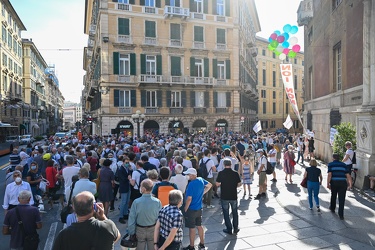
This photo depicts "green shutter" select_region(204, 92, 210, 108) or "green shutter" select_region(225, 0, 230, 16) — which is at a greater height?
"green shutter" select_region(225, 0, 230, 16)

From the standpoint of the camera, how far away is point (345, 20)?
13789mm

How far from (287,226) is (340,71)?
11.4 m

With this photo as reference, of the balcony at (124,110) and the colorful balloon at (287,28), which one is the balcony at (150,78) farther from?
the colorful balloon at (287,28)

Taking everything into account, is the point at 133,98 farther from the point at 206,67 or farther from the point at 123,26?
the point at 206,67

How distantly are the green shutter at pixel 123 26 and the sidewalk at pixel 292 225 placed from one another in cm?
2485

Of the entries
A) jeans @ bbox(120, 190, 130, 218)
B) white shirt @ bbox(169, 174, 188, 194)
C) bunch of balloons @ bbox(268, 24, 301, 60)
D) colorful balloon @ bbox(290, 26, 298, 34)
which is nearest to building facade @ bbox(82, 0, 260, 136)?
bunch of balloons @ bbox(268, 24, 301, 60)

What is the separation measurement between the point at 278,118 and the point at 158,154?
5466 cm

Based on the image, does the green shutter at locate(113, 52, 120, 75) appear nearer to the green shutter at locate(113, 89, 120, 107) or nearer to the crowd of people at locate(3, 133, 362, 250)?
the green shutter at locate(113, 89, 120, 107)

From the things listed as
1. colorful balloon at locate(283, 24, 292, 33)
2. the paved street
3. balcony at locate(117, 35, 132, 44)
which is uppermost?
balcony at locate(117, 35, 132, 44)

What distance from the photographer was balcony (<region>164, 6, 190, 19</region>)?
104 ft

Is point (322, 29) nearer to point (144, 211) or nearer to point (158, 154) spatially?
point (158, 154)

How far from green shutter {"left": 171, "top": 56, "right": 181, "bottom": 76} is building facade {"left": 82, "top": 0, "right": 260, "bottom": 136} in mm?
107

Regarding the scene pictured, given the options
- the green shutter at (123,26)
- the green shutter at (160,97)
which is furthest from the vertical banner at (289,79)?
the green shutter at (123,26)

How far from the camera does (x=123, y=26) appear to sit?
99.9ft
